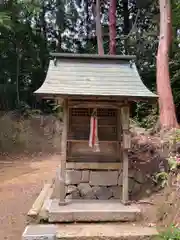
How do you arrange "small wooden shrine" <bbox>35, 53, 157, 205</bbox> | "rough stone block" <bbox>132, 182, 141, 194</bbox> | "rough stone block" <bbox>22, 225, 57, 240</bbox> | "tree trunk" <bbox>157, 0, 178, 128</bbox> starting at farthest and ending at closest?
"tree trunk" <bbox>157, 0, 178, 128</bbox> → "rough stone block" <bbox>132, 182, 141, 194</bbox> → "small wooden shrine" <bbox>35, 53, 157, 205</bbox> → "rough stone block" <bbox>22, 225, 57, 240</bbox>

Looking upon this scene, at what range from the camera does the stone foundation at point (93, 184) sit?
516 cm

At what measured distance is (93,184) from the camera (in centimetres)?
516

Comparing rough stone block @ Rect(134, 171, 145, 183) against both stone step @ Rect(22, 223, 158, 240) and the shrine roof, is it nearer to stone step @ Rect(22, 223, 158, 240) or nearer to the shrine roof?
stone step @ Rect(22, 223, 158, 240)

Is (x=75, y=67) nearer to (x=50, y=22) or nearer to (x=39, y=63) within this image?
(x=39, y=63)

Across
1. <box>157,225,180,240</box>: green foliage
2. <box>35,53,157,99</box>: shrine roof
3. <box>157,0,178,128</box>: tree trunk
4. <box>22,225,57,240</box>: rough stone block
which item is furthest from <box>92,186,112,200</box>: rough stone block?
<box>157,0,178,128</box>: tree trunk

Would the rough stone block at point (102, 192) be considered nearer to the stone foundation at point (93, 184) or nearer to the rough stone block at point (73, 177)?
the stone foundation at point (93, 184)

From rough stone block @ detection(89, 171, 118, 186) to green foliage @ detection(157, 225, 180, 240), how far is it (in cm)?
155

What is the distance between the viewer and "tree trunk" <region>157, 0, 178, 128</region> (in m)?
6.69

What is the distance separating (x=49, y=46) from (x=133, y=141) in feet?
38.0

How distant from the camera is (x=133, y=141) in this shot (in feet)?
20.1

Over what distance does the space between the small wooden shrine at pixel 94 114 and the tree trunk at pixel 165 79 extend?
1852 millimetres

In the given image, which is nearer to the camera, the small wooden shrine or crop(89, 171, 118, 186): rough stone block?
the small wooden shrine

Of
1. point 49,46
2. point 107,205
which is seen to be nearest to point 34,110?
point 49,46

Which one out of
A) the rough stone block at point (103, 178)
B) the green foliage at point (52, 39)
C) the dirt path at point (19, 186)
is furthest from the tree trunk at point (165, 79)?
the green foliage at point (52, 39)
